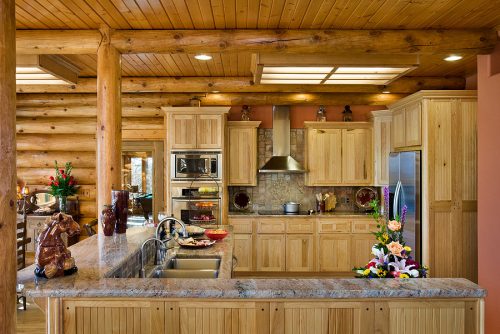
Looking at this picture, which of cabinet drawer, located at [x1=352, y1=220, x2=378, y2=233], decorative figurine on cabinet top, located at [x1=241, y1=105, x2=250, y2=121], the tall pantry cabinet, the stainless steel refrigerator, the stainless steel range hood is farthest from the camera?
the stainless steel range hood

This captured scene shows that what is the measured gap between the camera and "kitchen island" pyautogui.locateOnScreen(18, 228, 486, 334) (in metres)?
2.05

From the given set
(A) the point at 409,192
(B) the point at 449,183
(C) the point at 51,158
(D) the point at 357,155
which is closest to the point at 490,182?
(B) the point at 449,183

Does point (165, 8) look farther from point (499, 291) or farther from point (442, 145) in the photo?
point (499, 291)

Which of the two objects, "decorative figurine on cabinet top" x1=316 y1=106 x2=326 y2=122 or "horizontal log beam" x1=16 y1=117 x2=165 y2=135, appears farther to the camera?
"horizontal log beam" x1=16 y1=117 x2=165 y2=135

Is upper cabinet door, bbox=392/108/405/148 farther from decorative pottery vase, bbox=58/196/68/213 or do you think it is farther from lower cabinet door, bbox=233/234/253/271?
decorative pottery vase, bbox=58/196/68/213

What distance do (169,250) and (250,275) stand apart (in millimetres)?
2732

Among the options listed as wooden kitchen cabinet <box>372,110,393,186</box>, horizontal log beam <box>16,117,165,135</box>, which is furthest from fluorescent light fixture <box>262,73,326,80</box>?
horizontal log beam <box>16,117,165,135</box>

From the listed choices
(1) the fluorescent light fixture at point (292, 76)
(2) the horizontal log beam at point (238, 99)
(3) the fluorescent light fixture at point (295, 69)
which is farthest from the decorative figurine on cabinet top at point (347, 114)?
(3) the fluorescent light fixture at point (295, 69)

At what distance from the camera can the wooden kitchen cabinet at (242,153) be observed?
6453 mm

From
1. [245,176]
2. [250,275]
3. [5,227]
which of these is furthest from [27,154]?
[5,227]

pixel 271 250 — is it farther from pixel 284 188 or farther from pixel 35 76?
pixel 35 76

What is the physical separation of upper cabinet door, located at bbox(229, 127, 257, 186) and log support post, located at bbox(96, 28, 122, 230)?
286 cm

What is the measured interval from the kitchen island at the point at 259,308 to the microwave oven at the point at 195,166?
3.97 meters

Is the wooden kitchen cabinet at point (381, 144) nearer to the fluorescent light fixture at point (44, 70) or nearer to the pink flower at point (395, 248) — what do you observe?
the pink flower at point (395, 248)
